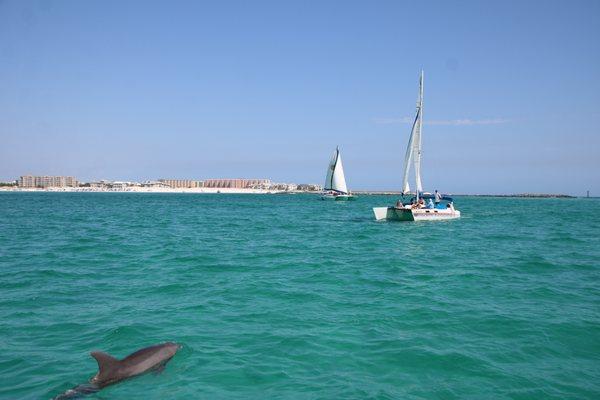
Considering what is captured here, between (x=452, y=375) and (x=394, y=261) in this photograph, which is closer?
(x=452, y=375)

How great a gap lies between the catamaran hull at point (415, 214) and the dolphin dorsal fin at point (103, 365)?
121 feet

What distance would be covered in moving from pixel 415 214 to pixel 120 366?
3817 centimetres

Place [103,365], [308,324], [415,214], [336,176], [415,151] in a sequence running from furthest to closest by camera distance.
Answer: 1. [336,176]
2. [415,151]
3. [415,214]
4. [308,324]
5. [103,365]

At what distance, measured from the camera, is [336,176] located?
398 ft

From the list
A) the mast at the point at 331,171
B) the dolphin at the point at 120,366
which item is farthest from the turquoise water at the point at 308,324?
the mast at the point at 331,171

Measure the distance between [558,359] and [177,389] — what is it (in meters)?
7.22

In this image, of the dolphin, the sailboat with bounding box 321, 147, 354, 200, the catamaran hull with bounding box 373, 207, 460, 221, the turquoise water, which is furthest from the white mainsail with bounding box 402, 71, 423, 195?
the sailboat with bounding box 321, 147, 354, 200

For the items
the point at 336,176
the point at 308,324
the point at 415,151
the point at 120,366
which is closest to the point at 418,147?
the point at 415,151

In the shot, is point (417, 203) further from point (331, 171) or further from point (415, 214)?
point (331, 171)

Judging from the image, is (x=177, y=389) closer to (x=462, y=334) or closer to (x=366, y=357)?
(x=366, y=357)

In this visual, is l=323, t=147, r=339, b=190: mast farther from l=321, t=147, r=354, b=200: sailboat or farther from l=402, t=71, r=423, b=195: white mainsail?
l=402, t=71, r=423, b=195: white mainsail

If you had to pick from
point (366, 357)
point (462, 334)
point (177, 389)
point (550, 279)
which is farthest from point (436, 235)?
point (177, 389)

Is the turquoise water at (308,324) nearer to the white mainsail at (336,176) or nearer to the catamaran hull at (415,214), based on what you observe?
the catamaran hull at (415,214)

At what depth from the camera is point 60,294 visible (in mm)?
13500
